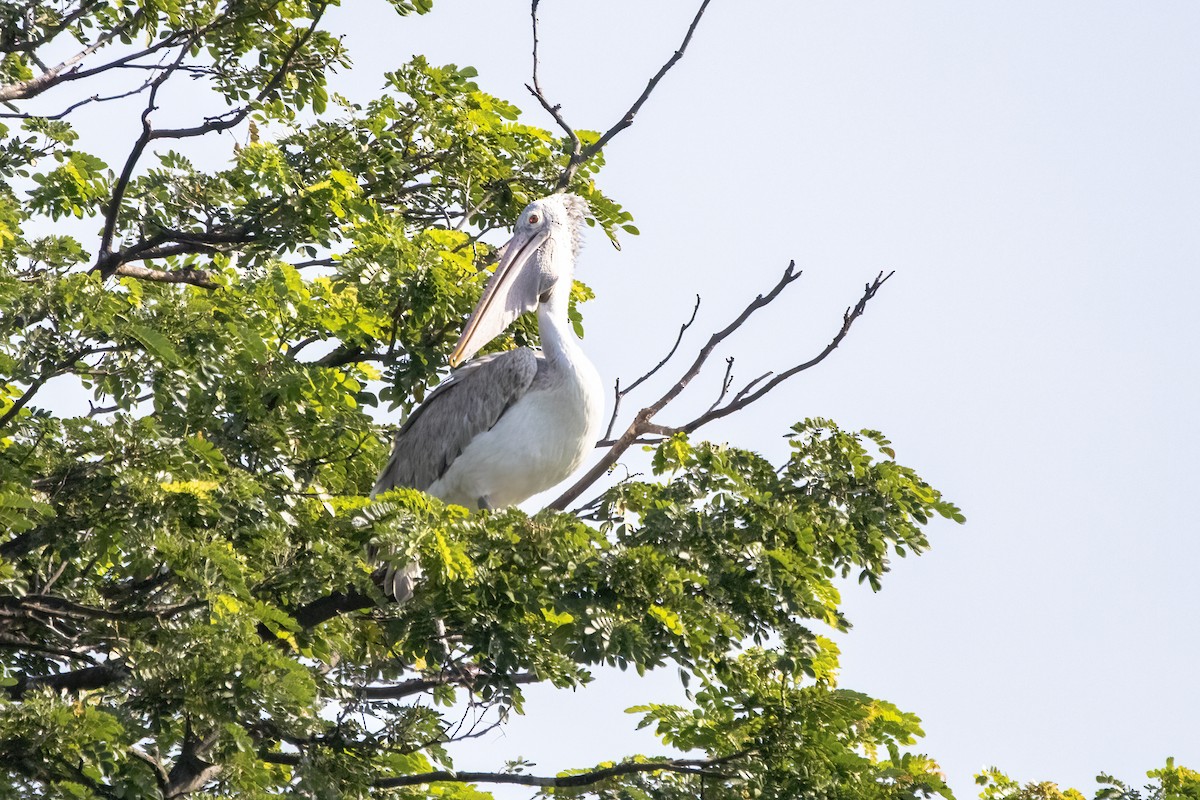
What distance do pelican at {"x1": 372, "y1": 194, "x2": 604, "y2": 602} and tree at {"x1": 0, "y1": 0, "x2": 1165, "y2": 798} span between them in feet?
0.78

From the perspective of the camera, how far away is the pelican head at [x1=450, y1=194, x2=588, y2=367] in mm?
10320

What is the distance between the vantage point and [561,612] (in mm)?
7637

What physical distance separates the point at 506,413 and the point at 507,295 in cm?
105

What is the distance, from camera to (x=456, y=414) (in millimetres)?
10336

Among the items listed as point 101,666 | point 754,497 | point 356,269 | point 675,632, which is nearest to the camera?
point 675,632

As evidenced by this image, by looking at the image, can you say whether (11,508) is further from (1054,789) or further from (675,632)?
(1054,789)

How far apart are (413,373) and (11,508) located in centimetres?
304

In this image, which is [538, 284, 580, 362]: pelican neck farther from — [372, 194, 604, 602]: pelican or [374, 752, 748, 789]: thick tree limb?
[374, 752, 748, 789]: thick tree limb

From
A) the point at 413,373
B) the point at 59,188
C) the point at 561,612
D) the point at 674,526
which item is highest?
the point at 59,188

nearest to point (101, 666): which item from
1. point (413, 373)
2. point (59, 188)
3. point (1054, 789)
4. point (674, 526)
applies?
point (413, 373)

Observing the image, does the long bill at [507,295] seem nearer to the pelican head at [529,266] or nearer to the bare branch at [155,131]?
the pelican head at [529,266]

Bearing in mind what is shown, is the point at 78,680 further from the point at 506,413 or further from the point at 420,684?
the point at 506,413

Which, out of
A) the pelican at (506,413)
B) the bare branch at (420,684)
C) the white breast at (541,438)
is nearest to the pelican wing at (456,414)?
the pelican at (506,413)

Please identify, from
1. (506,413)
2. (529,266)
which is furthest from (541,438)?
(529,266)
